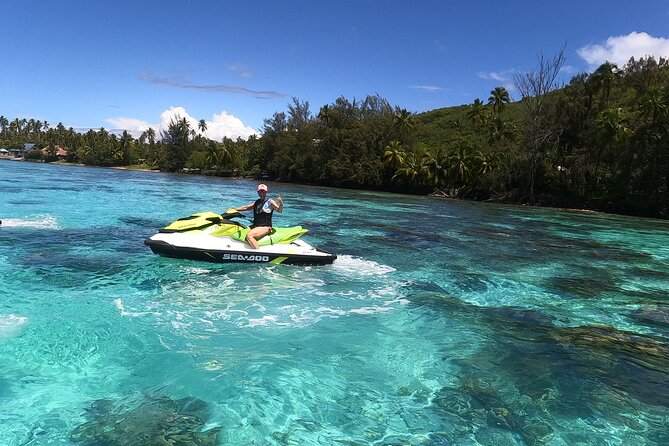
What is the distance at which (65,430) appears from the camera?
4.04 meters

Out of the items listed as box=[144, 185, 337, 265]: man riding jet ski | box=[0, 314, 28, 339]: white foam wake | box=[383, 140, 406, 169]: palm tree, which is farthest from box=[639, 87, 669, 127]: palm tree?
box=[0, 314, 28, 339]: white foam wake

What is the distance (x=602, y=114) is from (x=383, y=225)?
32352mm

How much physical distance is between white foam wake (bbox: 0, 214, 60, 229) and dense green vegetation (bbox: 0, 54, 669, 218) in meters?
41.3

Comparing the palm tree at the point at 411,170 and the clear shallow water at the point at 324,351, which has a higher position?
the palm tree at the point at 411,170

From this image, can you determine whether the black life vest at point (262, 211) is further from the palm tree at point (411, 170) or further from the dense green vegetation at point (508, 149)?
the palm tree at point (411, 170)

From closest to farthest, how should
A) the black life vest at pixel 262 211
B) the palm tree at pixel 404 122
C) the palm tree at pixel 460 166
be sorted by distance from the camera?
the black life vest at pixel 262 211, the palm tree at pixel 460 166, the palm tree at pixel 404 122

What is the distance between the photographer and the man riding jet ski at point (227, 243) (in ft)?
32.6

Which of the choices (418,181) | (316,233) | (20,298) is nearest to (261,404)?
(20,298)

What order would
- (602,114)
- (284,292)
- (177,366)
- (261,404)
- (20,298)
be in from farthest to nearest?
1. (602,114)
2. (284,292)
3. (20,298)
4. (177,366)
5. (261,404)

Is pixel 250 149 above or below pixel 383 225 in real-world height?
above

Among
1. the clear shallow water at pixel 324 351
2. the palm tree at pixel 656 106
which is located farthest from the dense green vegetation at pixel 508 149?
the clear shallow water at pixel 324 351

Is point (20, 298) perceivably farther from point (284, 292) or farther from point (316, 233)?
point (316, 233)

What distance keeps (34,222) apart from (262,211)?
9.75 m

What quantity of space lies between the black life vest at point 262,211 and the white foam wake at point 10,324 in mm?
4926
